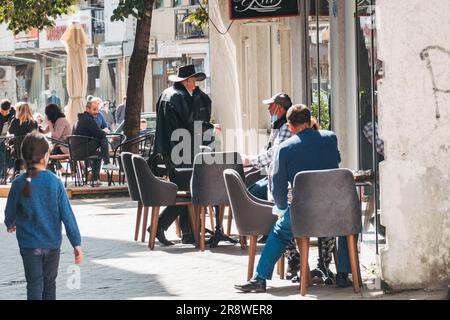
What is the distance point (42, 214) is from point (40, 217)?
2 cm

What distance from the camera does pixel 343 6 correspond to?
15398 mm

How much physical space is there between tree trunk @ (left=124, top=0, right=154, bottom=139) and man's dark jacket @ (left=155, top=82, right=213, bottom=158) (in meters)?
8.45

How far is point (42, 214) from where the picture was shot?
844 centimetres

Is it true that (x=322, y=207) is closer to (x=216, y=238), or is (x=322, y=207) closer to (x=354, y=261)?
(x=354, y=261)

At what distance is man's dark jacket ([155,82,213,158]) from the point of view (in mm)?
14359

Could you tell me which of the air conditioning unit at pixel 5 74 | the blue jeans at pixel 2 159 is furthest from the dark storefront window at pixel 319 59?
the air conditioning unit at pixel 5 74

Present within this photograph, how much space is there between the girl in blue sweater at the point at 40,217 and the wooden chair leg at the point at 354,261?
2.71 meters

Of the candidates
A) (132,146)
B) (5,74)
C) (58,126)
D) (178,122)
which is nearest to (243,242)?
(178,122)

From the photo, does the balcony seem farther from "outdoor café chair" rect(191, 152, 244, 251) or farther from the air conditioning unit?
"outdoor café chair" rect(191, 152, 244, 251)

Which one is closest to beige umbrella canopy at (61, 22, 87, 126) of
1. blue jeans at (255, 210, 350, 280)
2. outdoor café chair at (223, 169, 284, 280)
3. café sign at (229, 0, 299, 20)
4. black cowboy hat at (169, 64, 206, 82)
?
café sign at (229, 0, 299, 20)

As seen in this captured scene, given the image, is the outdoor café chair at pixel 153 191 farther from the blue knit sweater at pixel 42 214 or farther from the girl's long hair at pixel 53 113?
the girl's long hair at pixel 53 113
